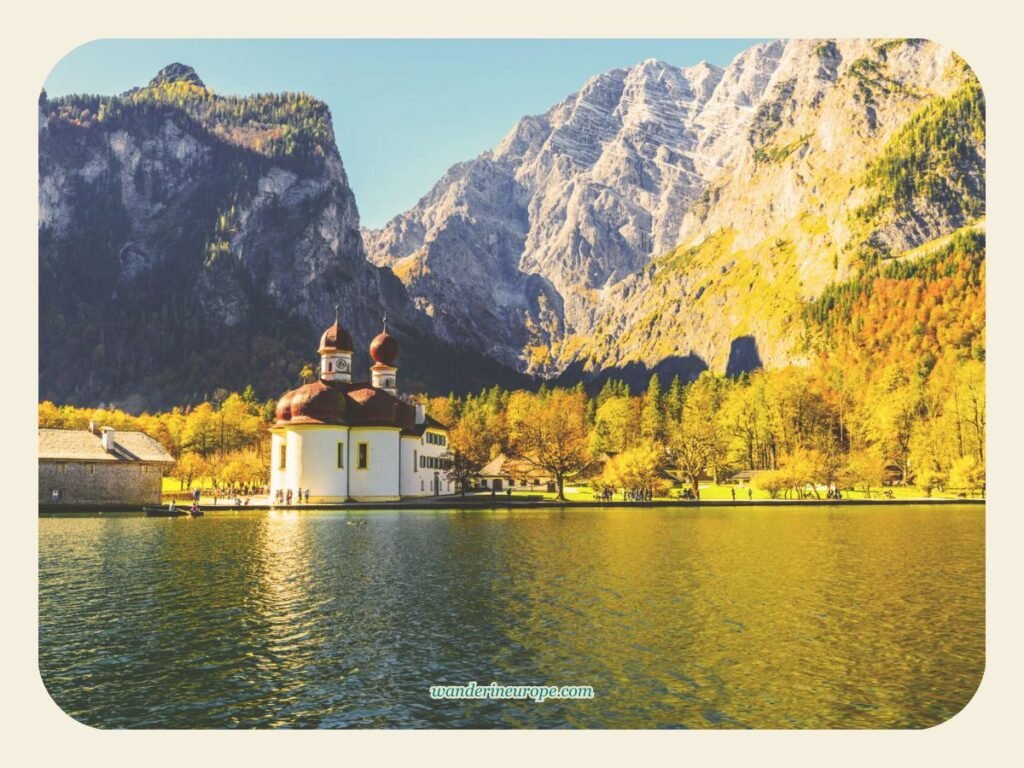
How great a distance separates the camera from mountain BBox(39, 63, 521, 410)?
25.6 meters

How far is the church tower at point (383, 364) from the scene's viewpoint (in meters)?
64.2

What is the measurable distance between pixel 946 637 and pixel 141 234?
42656 mm

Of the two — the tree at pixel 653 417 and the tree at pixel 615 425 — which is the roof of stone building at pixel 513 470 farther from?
the tree at pixel 653 417

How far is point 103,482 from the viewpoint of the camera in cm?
4081

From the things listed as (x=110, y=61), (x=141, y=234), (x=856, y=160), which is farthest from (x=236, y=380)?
(x=856, y=160)

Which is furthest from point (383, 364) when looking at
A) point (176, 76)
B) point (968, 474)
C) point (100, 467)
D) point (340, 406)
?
point (968, 474)

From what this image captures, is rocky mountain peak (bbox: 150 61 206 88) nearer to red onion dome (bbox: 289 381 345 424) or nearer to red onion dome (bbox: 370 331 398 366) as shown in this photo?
red onion dome (bbox: 289 381 345 424)

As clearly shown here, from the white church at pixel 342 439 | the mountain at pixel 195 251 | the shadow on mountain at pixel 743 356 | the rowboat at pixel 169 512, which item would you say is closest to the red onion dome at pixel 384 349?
the mountain at pixel 195 251

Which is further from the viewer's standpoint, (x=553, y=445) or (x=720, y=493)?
(x=553, y=445)

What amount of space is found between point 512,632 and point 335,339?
Result: 44.6 metres

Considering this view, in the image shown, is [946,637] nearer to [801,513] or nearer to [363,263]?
[801,513]

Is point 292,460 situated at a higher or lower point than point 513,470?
higher

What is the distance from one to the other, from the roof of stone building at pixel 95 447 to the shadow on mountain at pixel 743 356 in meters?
146

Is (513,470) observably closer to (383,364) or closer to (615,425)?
(383,364)
